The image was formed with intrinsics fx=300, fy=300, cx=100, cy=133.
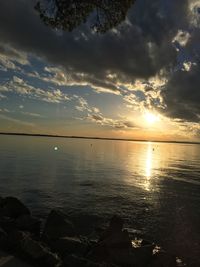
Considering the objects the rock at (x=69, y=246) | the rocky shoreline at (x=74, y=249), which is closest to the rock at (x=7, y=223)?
the rocky shoreline at (x=74, y=249)

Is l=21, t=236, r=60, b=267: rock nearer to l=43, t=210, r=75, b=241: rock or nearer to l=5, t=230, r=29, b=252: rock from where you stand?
l=5, t=230, r=29, b=252: rock

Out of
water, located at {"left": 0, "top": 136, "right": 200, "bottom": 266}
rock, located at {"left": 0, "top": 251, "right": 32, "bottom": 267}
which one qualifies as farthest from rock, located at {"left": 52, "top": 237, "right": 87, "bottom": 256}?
water, located at {"left": 0, "top": 136, "right": 200, "bottom": 266}

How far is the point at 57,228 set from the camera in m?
19.4

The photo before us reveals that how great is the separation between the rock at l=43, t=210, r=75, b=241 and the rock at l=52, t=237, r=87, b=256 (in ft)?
4.83

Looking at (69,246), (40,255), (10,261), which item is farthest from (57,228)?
(10,261)

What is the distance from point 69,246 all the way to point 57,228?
2599mm

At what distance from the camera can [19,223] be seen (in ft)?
67.3

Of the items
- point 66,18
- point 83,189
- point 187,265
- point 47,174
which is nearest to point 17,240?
point 187,265

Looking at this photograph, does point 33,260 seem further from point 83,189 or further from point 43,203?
point 83,189

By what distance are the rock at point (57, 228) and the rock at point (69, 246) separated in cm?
147

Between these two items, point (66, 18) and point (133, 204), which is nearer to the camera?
point (66, 18)

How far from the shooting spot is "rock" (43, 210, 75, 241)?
62.4 ft

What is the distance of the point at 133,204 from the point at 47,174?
2216 cm

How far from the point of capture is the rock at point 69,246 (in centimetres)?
1691
